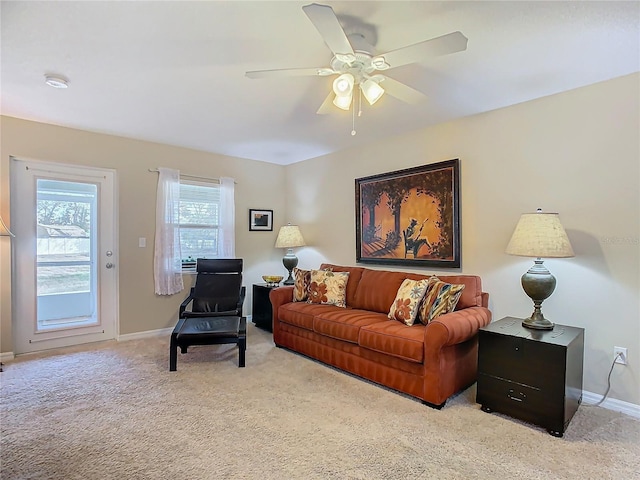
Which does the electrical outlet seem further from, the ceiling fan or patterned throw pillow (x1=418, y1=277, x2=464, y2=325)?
the ceiling fan

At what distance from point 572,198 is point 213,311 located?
12.0 feet

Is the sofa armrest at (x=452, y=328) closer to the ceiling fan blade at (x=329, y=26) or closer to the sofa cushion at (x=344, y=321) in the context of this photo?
the sofa cushion at (x=344, y=321)

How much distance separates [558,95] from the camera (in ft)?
9.03

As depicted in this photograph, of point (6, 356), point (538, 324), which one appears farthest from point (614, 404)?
point (6, 356)

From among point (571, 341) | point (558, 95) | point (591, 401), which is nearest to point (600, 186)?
point (558, 95)

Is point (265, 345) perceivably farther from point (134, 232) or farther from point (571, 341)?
point (571, 341)

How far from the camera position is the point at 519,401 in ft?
7.54

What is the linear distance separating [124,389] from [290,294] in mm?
1796

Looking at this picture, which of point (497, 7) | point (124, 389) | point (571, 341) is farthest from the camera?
point (124, 389)

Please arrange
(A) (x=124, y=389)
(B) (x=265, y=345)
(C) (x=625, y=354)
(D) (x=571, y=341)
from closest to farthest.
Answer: (D) (x=571, y=341) → (C) (x=625, y=354) → (A) (x=124, y=389) → (B) (x=265, y=345)

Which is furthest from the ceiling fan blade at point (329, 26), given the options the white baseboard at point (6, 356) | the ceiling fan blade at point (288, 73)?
the white baseboard at point (6, 356)

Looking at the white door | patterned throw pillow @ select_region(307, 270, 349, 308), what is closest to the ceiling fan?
patterned throw pillow @ select_region(307, 270, 349, 308)

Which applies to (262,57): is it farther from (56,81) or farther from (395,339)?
(395,339)

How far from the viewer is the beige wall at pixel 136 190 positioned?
344cm
